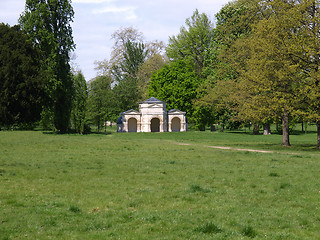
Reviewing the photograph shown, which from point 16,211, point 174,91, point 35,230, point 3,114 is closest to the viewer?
point 35,230

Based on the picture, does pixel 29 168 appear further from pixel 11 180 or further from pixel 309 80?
pixel 309 80

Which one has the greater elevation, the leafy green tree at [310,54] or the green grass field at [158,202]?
the leafy green tree at [310,54]

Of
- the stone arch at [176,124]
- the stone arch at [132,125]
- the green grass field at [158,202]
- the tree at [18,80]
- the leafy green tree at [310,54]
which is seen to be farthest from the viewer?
the stone arch at [176,124]

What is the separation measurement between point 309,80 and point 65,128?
40178mm

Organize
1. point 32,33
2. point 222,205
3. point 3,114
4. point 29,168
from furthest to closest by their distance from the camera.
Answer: point 32,33, point 3,114, point 29,168, point 222,205

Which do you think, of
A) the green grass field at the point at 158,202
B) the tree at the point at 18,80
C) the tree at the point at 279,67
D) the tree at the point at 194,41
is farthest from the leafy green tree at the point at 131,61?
the green grass field at the point at 158,202

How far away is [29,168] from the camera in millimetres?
17734

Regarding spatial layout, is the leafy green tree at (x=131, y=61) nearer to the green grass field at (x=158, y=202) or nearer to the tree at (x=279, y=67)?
the tree at (x=279, y=67)

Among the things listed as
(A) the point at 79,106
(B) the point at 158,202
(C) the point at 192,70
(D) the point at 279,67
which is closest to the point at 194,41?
(C) the point at 192,70

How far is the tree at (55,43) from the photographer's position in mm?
57469

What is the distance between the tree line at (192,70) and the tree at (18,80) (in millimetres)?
133

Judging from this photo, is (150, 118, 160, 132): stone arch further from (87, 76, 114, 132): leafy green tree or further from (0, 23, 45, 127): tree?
(0, 23, 45, 127): tree

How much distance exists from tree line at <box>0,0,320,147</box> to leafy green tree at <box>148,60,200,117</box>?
209mm

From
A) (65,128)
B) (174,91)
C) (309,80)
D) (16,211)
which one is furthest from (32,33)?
→ (16,211)
